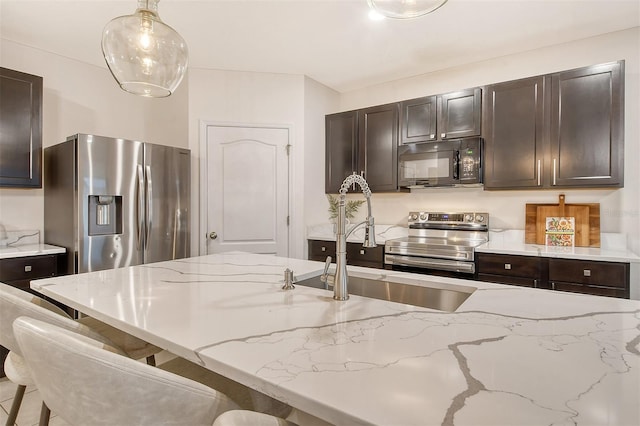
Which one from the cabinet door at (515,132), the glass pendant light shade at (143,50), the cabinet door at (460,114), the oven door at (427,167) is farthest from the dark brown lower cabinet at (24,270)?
the cabinet door at (515,132)

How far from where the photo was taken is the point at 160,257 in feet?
9.79

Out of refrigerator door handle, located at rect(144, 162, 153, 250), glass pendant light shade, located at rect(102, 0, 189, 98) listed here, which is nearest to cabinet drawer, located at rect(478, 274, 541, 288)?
glass pendant light shade, located at rect(102, 0, 189, 98)

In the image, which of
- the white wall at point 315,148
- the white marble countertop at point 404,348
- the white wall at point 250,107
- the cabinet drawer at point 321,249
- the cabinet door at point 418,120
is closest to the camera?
the white marble countertop at point 404,348

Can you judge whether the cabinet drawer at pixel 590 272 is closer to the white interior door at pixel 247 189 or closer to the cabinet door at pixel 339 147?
the cabinet door at pixel 339 147

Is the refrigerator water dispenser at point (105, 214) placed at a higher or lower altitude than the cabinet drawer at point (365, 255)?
higher

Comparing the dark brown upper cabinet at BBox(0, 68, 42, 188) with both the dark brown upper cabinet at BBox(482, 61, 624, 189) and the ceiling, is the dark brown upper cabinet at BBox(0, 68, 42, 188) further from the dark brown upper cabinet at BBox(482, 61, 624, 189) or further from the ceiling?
the dark brown upper cabinet at BBox(482, 61, 624, 189)

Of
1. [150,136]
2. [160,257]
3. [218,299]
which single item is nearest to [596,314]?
[218,299]

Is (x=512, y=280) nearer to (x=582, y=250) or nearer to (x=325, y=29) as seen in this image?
(x=582, y=250)

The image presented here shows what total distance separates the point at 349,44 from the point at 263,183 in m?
1.57

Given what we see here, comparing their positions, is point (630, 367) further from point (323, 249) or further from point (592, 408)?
point (323, 249)

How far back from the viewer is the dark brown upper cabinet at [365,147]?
3.51 m

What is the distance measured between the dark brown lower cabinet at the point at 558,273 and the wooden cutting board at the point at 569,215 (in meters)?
0.51

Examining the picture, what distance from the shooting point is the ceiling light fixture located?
1.40 meters

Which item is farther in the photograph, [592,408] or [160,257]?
[160,257]
